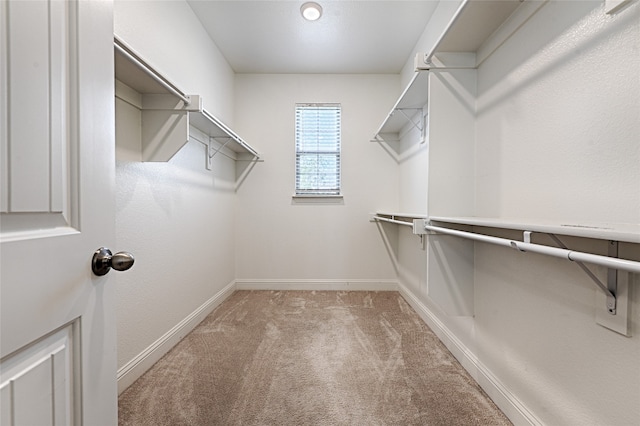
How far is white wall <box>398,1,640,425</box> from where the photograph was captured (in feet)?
2.88

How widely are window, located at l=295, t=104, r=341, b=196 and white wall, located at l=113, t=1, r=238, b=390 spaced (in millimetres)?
875

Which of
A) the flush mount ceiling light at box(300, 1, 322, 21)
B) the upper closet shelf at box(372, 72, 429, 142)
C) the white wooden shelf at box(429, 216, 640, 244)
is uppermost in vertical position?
the flush mount ceiling light at box(300, 1, 322, 21)

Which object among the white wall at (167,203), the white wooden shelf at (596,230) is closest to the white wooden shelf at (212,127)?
the white wall at (167,203)

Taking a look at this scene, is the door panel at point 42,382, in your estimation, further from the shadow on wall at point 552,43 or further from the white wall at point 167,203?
the shadow on wall at point 552,43

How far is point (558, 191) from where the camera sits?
111 centimetres

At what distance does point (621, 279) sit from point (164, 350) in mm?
2260

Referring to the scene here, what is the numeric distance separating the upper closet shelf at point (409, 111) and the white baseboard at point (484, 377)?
1.54 metres

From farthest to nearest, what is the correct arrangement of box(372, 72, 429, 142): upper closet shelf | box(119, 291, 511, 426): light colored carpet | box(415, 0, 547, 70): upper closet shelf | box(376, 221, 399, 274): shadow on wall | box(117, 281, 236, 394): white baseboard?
box(376, 221, 399, 274): shadow on wall
box(372, 72, 429, 142): upper closet shelf
box(117, 281, 236, 394): white baseboard
box(119, 291, 511, 426): light colored carpet
box(415, 0, 547, 70): upper closet shelf

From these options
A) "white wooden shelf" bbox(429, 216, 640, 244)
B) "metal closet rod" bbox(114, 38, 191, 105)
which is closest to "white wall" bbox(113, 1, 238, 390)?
"metal closet rod" bbox(114, 38, 191, 105)

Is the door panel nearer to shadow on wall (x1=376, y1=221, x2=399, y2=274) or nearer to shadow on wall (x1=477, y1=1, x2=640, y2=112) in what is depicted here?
shadow on wall (x1=477, y1=1, x2=640, y2=112)

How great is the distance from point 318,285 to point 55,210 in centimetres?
309

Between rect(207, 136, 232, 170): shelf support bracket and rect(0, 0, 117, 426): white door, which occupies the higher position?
rect(207, 136, 232, 170): shelf support bracket

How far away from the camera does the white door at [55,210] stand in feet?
1.54

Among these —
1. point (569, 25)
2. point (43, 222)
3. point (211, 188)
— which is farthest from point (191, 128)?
point (569, 25)
